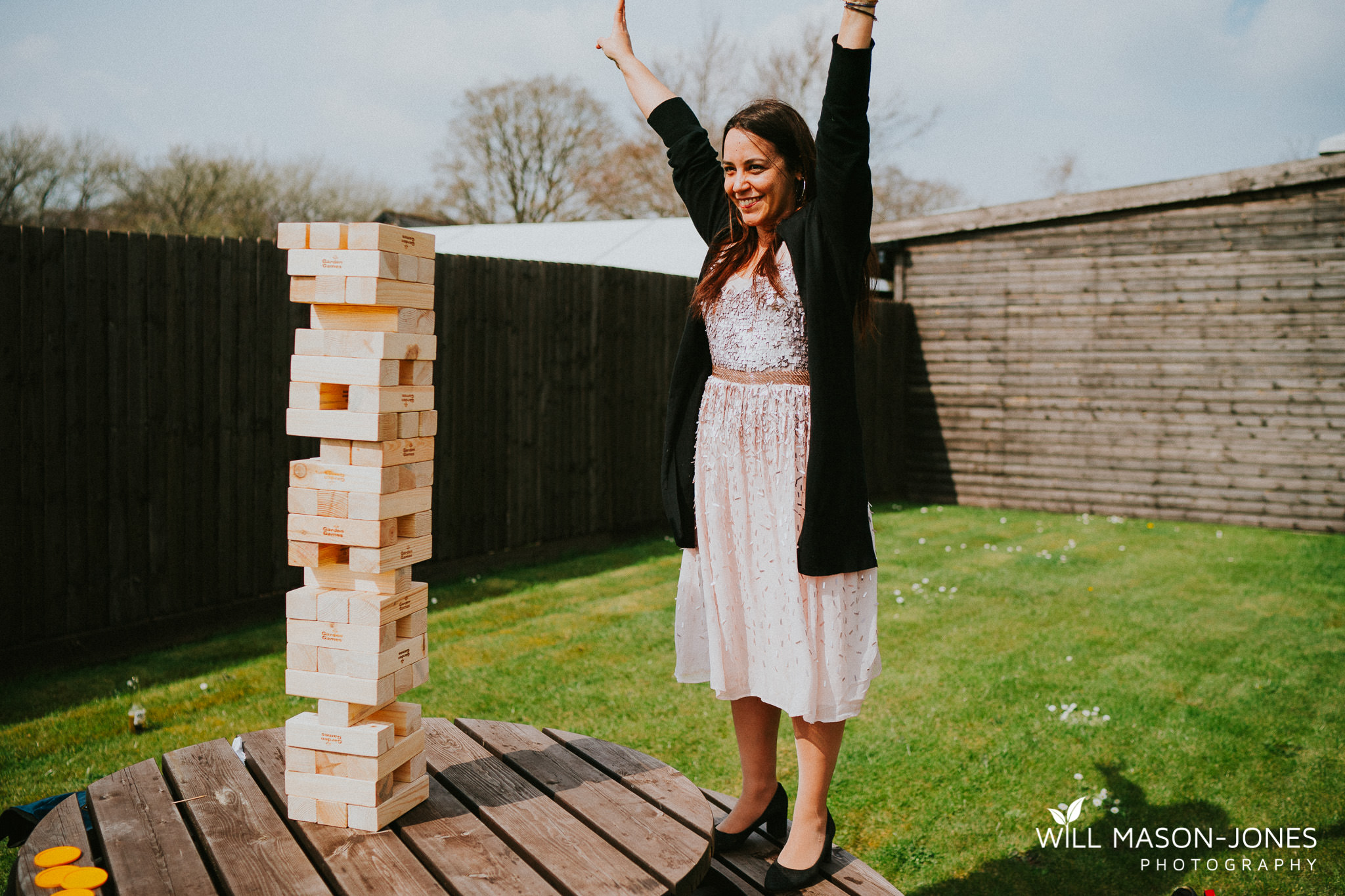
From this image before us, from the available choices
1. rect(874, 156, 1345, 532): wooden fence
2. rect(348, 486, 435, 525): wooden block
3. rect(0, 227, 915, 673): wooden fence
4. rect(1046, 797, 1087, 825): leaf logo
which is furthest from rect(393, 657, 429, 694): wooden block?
rect(874, 156, 1345, 532): wooden fence

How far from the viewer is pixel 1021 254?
9906 mm

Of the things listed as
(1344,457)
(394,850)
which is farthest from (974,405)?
(394,850)

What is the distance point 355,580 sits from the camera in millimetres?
1849

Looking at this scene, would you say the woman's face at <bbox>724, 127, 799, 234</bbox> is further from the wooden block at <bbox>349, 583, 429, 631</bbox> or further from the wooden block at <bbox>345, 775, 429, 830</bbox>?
the wooden block at <bbox>345, 775, 429, 830</bbox>

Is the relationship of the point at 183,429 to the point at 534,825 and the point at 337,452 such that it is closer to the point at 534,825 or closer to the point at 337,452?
the point at 337,452

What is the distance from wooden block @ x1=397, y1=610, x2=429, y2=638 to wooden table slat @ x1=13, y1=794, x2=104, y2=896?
648 millimetres

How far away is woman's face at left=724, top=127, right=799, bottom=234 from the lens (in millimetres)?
2057

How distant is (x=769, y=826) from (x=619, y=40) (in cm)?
204

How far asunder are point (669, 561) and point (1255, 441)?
601 cm

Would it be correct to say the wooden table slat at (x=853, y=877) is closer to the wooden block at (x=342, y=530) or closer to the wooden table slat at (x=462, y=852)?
the wooden table slat at (x=462, y=852)

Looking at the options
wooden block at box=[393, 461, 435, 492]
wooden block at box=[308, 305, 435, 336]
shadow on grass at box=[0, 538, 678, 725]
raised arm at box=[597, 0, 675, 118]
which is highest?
raised arm at box=[597, 0, 675, 118]

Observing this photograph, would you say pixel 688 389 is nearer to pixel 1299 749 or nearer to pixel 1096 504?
pixel 1299 749

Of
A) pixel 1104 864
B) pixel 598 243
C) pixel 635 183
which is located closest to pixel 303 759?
pixel 1104 864

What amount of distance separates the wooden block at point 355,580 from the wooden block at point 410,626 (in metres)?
0.07
